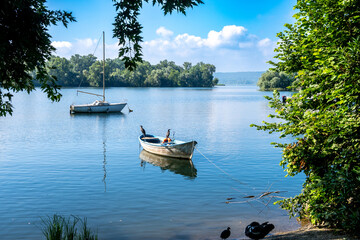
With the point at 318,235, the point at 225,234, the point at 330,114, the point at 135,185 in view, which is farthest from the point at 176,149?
the point at 330,114

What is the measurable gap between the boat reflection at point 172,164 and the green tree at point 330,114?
12.5 metres

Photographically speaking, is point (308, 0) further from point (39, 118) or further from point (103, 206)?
point (39, 118)

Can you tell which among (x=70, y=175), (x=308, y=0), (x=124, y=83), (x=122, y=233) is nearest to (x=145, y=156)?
(x=70, y=175)

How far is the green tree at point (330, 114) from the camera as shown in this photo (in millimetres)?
9094

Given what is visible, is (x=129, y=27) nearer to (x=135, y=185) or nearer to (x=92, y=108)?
(x=135, y=185)

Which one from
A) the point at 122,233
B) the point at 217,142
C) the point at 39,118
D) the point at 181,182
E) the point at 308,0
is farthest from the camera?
the point at 39,118

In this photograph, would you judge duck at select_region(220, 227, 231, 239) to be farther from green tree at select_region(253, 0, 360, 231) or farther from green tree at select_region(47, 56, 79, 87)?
green tree at select_region(47, 56, 79, 87)

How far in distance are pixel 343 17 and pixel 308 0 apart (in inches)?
58.4

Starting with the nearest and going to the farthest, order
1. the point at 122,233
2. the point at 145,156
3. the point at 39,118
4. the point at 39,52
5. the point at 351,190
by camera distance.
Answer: the point at 39,52 → the point at 351,190 → the point at 122,233 → the point at 145,156 → the point at 39,118

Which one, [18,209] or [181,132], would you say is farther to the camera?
[181,132]

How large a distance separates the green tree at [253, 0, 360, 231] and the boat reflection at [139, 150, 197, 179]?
→ 40.9ft

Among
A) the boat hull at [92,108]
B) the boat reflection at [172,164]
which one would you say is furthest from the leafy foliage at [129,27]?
the boat hull at [92,108]

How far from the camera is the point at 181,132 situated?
1603 inches

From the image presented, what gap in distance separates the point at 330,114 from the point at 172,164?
17.6 metres
